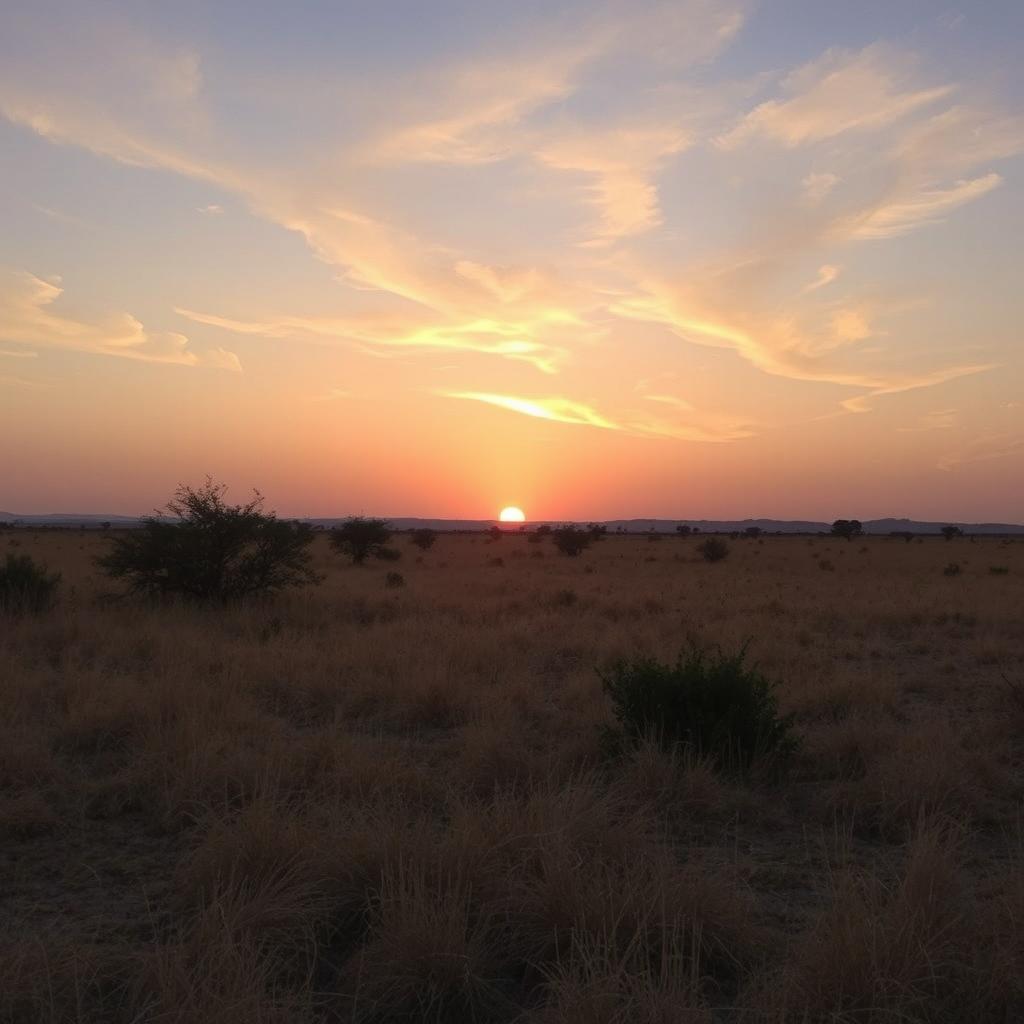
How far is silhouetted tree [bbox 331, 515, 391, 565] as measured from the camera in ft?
147

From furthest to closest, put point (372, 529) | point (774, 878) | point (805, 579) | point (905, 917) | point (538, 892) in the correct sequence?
point (372, 529)
point (805, 579)
point (774, 878)
point (538, 892)
point (905, 917)

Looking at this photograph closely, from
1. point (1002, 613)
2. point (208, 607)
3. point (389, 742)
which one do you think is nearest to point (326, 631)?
point (208, 607)

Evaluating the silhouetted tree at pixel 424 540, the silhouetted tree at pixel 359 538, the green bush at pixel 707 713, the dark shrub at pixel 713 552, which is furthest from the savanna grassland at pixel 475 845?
the silhouetted tree at pixel 424 540

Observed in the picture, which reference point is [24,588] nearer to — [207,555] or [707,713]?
[207,555]

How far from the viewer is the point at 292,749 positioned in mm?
7555

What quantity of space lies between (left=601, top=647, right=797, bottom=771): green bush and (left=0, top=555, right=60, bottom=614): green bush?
12.8 meters

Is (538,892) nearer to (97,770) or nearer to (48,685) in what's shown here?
(97,770)

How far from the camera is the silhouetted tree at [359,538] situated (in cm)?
4488

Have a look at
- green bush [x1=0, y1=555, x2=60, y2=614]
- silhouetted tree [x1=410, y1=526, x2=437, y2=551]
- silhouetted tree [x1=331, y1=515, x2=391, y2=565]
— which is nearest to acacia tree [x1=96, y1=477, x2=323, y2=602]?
green bush [x1=0, y1=555, x2=60, y2=614]

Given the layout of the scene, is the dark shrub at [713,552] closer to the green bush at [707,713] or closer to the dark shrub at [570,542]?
the dark shrub at [570,542]

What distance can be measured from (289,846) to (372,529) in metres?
41.2

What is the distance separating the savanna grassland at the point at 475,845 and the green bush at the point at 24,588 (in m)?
4.14

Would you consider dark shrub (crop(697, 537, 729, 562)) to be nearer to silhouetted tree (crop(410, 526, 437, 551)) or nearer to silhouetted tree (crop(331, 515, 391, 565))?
silhouetted tree (crop(331, 515, 391, 565))

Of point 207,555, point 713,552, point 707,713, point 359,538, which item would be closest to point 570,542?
point 713,552
